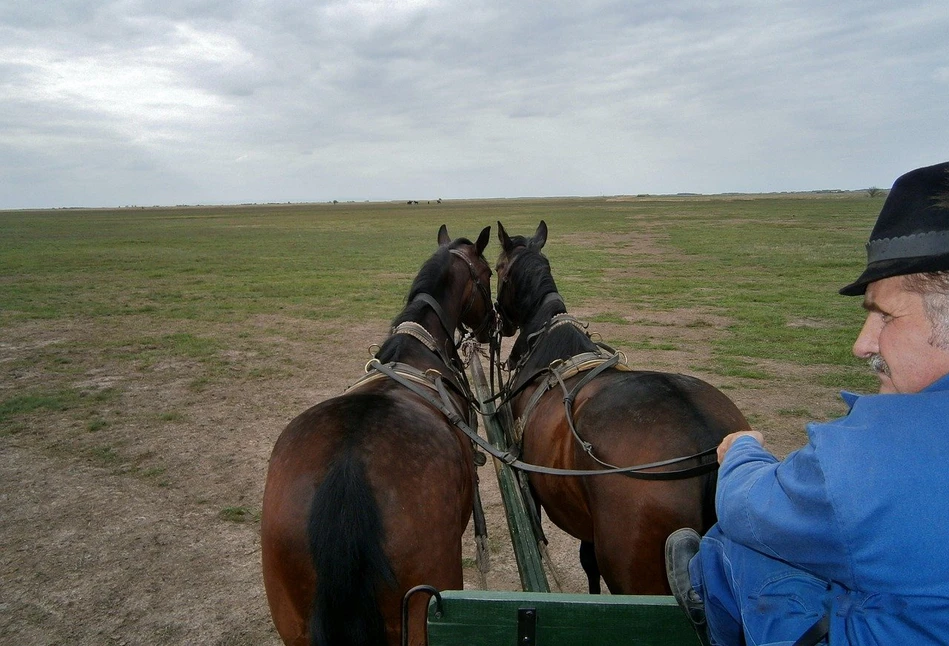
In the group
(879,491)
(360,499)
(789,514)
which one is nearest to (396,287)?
(360,499)

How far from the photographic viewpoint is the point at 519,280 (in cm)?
446

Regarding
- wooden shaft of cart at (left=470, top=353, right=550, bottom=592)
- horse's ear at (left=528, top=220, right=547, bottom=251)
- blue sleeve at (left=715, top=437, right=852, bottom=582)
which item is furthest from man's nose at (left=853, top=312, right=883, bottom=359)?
horse's ear at (left=528, top=220, right=547, bottom=251)

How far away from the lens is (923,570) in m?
0.93

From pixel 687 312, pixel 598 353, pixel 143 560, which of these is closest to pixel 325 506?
pixel 598 353

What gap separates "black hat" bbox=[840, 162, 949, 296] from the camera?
3.44 ft

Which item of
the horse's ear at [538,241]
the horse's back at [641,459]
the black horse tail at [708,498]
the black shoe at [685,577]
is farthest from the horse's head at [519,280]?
the black shoe at [685,577]

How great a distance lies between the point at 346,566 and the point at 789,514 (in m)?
1.44

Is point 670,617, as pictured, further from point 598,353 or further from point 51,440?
point 51,440

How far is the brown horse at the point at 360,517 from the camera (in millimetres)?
1926

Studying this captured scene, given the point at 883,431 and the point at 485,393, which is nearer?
the point at 883,431

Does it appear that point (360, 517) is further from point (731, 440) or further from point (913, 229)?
point (913, 229)

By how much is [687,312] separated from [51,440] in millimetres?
11917

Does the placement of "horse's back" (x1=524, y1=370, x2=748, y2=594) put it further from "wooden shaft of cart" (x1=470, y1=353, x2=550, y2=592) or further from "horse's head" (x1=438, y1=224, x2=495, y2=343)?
"horse's head" (x1=438, y1=224, x2=495, y2=343)

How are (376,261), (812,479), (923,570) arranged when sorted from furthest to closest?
(376,261), (812,479), (923,570)
